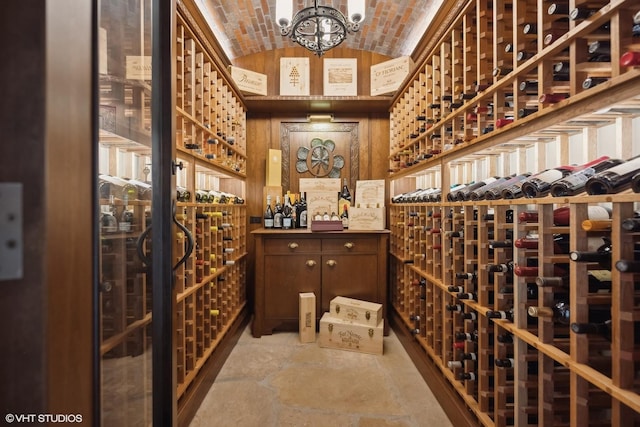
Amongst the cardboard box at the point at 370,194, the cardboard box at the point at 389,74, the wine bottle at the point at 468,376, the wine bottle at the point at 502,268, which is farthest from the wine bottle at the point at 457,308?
the cardboard box at the point at 389,74

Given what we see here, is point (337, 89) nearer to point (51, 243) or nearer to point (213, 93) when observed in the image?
point (213, 93)

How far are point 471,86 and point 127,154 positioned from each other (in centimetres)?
166

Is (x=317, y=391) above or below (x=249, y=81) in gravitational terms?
below

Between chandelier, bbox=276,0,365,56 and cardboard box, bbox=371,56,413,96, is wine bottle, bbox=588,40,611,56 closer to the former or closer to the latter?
chandelier, bbox=276,0,365,56

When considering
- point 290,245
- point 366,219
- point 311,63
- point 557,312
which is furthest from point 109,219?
point 311,63

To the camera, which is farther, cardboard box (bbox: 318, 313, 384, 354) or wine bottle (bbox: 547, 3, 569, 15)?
cardboard box (bbox: 318, 313, 384, 354)

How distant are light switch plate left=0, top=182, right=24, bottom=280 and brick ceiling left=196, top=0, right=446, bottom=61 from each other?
3008mm

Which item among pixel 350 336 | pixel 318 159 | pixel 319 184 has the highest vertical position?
pixel 318 159

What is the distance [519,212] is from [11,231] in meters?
1.45

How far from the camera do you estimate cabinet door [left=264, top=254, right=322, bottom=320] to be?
129 inches

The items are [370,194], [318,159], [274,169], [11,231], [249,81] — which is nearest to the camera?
[11,231]

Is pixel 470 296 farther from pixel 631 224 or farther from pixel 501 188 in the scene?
pixel 631 224

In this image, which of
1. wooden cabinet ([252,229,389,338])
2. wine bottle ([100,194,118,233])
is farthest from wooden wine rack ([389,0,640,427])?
wine bottle ([100,194,118,233])

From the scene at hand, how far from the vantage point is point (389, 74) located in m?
3.55
